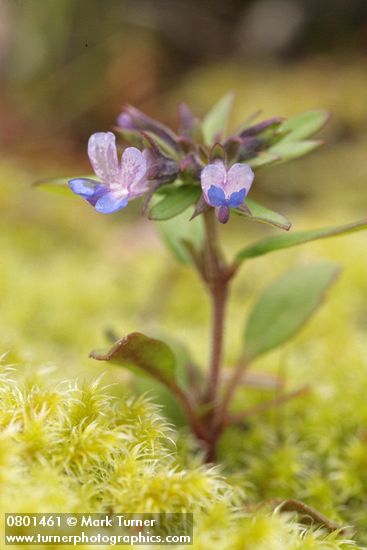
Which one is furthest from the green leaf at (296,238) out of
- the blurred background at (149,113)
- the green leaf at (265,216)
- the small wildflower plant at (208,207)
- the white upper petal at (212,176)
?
the blurred background at (149,113)

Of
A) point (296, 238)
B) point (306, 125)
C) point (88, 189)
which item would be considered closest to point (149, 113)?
point (306, 125)

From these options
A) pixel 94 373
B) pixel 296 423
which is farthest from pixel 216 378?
pixel 94 373

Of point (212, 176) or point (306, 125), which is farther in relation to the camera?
point (306, 125)

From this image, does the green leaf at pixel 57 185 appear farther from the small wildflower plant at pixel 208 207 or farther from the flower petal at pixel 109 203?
the flower petal at pixel 109 203

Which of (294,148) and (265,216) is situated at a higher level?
(294,148)

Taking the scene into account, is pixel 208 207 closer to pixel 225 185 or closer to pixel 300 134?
pixel 225 185

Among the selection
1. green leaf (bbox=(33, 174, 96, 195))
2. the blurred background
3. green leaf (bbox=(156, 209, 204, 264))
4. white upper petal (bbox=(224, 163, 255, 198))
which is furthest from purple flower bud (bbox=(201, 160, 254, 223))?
the blurred background

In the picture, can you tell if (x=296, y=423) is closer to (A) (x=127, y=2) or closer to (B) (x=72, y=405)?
(B) (x=72, y=405)
